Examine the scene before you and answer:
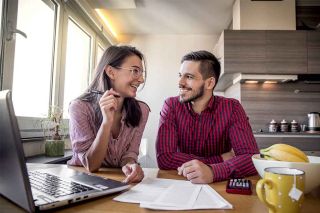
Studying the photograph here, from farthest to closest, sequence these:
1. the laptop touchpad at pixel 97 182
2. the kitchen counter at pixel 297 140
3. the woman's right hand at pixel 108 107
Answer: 1. the kitchen counter at pixel 297 140
2. the woman's right hand at pixel 108 107
3. the laptop touchpad at pixel 97 182

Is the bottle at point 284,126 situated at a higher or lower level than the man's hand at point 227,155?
higher

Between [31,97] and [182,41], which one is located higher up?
[182,41]

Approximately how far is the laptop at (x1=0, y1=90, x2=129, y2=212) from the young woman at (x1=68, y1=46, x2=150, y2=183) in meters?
0.33

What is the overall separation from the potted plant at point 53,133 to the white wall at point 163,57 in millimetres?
2241

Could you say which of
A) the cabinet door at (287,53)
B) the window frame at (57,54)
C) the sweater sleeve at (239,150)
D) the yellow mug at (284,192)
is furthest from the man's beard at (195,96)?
the cabinet door at (287,53)

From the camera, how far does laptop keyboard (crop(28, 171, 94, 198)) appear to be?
0.64 meters

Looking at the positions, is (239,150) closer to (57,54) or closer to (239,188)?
(239,188)

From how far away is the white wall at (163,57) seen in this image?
4371mm

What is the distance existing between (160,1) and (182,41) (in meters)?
1.25

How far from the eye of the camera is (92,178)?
2.62 ft

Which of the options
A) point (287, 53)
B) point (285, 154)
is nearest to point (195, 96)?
point (285, 154)

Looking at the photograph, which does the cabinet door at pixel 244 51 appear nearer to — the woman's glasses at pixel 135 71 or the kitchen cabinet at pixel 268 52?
the kitchen cabinet at pixel 268 52

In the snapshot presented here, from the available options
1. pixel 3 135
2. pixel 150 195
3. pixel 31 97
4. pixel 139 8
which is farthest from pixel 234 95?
pixel 3 135

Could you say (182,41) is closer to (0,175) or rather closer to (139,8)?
(139,8)
